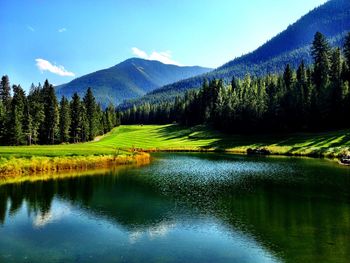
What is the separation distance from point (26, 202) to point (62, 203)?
14.2 ft

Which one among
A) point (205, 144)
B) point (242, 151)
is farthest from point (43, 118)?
point (242, 151)

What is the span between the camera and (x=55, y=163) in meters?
67.9

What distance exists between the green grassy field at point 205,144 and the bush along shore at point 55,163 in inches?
83.7

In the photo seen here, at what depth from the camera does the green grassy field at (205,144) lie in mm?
78188

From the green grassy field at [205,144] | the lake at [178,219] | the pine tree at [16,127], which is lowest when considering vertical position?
the lake at [178,219]

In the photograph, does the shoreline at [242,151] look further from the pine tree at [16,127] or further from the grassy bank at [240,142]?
the pine tree at [16,127]

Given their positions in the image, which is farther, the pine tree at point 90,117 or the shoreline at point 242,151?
the pine tree at point 90,117

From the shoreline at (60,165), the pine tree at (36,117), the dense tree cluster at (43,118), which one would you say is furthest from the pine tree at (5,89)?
the shoreline at (60,165)

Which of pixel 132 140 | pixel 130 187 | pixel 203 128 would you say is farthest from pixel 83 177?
pixel 203 128

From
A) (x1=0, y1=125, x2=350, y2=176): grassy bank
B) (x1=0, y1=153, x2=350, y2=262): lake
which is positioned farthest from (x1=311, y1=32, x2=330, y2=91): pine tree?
(x1=0, y1=153, x2=350, y2=262): lake

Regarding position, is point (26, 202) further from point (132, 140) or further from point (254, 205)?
point (132, 140)

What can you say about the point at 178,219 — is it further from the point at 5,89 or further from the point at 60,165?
the point at 5,89

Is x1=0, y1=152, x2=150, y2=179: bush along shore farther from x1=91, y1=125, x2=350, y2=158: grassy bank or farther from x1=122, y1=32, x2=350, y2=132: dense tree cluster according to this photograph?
x1=122, y1=32, x2=350, y2=132: dense tree cluster

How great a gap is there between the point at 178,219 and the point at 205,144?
3729 inches
